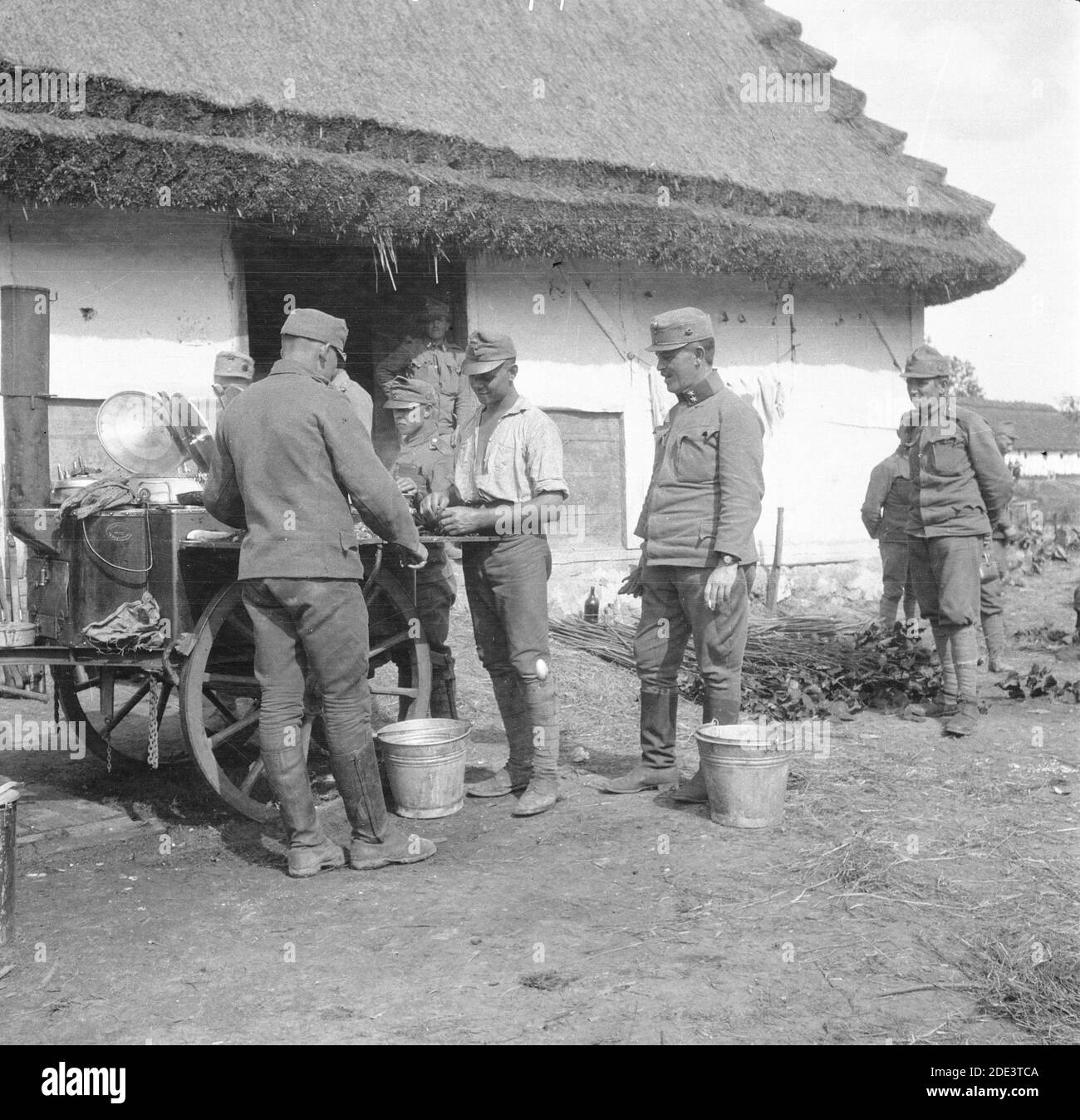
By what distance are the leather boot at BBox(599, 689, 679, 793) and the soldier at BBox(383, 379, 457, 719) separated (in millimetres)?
989

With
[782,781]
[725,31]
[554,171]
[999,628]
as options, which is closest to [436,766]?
[782,781]

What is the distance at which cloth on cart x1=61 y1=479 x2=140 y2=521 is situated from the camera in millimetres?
4621

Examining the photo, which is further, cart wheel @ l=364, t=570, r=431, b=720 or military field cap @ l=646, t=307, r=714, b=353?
cart wheel @ l=364, t=570, r=431, b=720

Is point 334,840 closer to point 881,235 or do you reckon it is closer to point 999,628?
point 999,628

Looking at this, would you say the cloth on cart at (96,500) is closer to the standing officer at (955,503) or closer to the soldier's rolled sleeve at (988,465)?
the standing officer at (955,503)

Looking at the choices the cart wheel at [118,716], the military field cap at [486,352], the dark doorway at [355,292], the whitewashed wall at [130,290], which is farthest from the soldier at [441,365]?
the military field cap at [486,352]

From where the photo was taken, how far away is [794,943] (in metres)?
3.51

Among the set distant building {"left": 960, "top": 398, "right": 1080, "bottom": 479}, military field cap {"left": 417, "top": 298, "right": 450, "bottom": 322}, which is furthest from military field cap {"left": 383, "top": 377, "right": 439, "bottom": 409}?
distant building {"left": 960, "top": 398, "right": 1080, "bottom": 479}

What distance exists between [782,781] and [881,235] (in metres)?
7.29

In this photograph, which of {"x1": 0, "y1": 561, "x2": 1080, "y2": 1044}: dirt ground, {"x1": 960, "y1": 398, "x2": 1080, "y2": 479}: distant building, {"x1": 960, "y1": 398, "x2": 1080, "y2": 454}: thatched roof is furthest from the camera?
{"x1": 960, "y1": 398, "x2": 1080, "y2": 454}: thatched roof

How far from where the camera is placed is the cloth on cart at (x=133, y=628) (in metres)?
4.52

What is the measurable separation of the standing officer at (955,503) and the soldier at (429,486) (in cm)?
271

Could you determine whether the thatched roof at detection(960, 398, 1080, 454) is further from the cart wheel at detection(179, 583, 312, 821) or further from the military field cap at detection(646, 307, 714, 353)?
the cart wheel at detection(179, 583, 312, 821)
